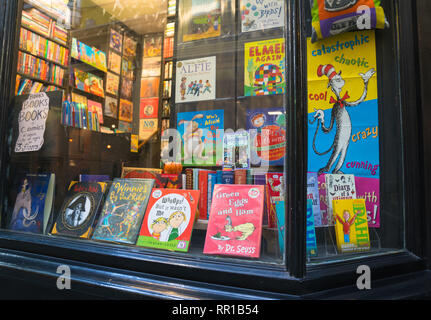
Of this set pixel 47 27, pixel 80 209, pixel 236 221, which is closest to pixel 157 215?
pixel 236 221

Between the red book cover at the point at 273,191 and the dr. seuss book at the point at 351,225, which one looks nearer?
the red book cover at the point at 273,191

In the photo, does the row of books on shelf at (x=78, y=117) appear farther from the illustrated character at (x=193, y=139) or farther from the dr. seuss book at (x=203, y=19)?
the dr. seuss book at (x=203, y=19)

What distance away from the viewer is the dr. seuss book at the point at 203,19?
255cm

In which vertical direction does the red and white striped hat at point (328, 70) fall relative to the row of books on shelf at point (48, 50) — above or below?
below

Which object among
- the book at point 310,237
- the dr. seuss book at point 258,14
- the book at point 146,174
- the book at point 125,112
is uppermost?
the dr. seuss book at point 258,14

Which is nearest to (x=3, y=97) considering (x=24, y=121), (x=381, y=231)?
(x=24, y=121)

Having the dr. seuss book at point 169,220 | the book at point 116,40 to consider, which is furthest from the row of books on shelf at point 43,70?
the dr. seuss book at point 169,220

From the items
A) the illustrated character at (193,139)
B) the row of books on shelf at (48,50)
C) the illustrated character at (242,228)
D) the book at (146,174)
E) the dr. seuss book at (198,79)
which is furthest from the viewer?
the row of books on shelf at (48,50)

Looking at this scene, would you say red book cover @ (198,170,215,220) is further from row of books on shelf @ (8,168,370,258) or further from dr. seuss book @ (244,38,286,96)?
dr. seuss book @ (244,38,286,96)

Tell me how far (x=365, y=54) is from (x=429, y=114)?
0.48m

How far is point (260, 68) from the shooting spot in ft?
7.28

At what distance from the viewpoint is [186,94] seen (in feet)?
8.39

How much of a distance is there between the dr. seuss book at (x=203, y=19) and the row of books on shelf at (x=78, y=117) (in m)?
1.07
